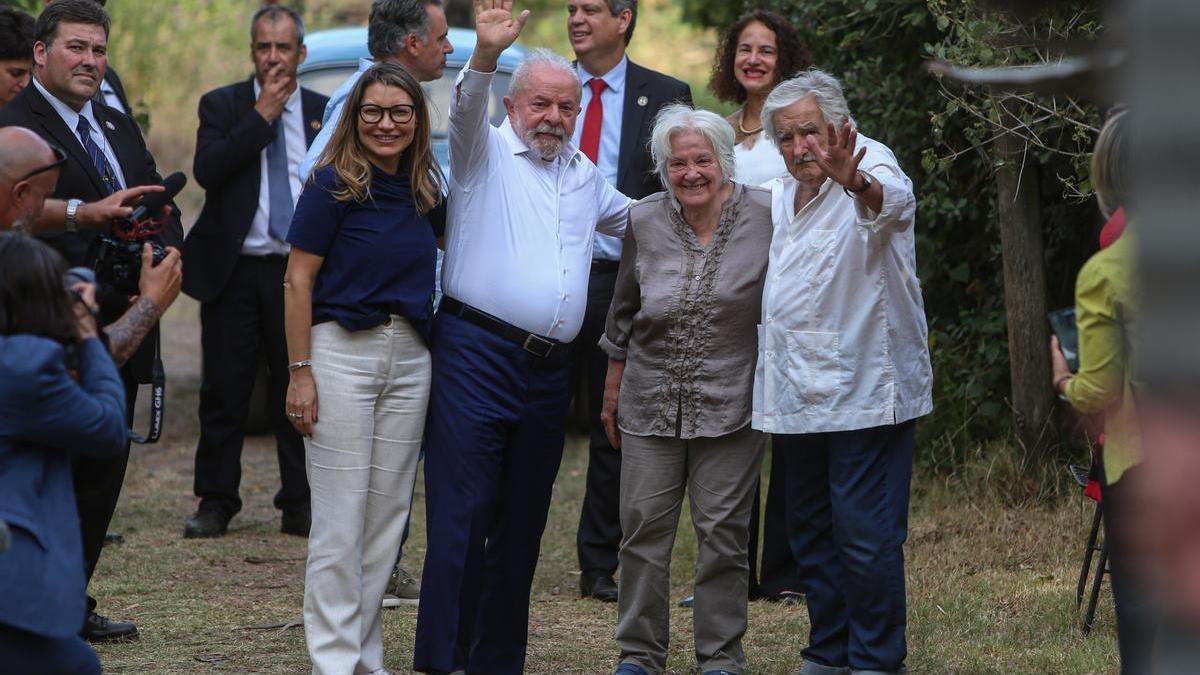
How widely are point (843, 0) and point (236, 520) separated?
13.4 feet

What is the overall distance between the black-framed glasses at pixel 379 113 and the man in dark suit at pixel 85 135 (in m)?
1.00

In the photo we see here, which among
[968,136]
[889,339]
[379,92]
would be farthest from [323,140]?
[968,136]

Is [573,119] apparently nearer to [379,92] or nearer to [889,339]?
[379,92]

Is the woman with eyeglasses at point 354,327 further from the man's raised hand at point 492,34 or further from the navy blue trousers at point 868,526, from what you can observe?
the navy blue trousers at point 868,526

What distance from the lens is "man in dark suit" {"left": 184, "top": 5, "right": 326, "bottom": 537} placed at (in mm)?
7180

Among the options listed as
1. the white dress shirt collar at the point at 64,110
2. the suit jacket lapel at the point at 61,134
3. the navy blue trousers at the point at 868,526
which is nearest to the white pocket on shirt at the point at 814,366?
the navy blue trousers at the point at 868,526

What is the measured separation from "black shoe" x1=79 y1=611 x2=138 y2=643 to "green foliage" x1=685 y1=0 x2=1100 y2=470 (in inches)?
164

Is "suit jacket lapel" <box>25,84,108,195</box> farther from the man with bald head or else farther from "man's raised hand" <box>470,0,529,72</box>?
"man's raised hand" <box>470,0,529,72</box>

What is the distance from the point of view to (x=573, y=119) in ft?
16.2

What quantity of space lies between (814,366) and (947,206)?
118 inches

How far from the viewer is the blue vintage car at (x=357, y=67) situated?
31.1 ft

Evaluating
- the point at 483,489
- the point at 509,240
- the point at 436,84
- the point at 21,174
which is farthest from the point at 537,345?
the point at 436,84

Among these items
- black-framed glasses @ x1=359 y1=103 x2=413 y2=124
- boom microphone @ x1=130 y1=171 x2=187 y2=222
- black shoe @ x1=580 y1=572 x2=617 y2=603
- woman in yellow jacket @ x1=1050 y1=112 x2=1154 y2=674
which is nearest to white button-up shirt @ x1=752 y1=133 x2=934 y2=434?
woman in yellow jacket @ x1=1050 y1=112 x2=1154 y2=674

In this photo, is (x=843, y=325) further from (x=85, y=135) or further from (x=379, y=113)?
(x=85, y=135)
